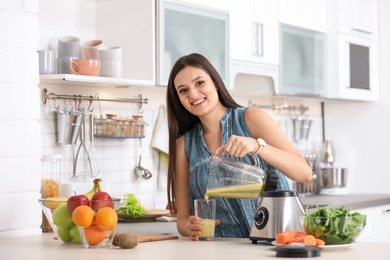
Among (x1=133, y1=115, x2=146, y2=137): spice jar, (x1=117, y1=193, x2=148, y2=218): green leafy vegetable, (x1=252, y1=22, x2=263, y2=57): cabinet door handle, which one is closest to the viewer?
(x1=117, y1=193, x2=148, y2=218): green leafy vegetable

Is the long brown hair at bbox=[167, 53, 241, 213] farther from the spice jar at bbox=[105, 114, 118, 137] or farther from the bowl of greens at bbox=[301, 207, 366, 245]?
the spice jar at bbox=[105, 114, 118, 137]

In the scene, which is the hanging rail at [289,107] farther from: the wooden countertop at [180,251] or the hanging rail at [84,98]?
the wooden countertop at [180,251]

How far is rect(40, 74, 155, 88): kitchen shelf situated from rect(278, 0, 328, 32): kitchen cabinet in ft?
4.30

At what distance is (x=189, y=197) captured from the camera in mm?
3189

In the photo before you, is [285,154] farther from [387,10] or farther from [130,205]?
[387,10]

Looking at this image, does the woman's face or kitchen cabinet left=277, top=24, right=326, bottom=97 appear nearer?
the woman's face

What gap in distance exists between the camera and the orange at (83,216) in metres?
2.65

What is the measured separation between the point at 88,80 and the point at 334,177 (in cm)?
236

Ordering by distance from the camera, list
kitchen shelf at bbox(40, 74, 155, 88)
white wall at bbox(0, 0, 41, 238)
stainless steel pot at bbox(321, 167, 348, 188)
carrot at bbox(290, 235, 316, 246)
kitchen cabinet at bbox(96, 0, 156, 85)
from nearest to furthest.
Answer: carrot at bbox(290, 235, 316, 246), white wall at bbox(0, 0, 41, 238), kitchen shelf at bbox(40, 74, 155, 88), kitchen cabinet at bbox(96, 0, 156, 85), stainless steel pot at bbox(321, 167, 348, 188)

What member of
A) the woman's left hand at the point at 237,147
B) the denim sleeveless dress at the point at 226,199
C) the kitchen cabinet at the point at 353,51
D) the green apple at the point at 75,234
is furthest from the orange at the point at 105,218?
the kitchen cabinet at the point at 353,51

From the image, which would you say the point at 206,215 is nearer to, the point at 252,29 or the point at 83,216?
the point at 83,216

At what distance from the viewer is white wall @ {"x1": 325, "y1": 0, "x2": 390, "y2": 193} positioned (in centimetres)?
556

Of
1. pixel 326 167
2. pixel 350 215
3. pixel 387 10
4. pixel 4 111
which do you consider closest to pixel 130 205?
Result: pixel 4 111

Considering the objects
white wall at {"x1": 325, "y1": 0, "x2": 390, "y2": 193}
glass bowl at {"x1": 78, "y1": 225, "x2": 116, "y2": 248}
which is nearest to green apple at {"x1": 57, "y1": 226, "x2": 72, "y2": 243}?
glass bowl at {"x1": 78, "y1": 225, "x2": 116, "y2": 248}
